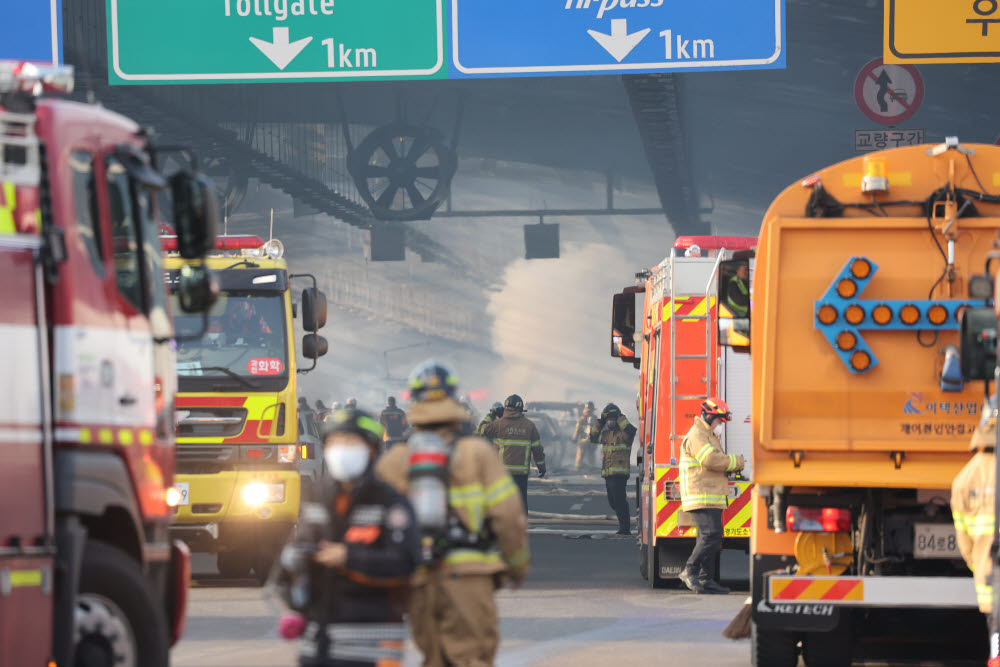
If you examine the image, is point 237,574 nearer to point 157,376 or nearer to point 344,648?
point 157,376

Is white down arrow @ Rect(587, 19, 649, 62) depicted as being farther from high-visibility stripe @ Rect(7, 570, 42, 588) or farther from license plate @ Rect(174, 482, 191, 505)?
high-visibility stripe @ Rect(7, 570, 42, 588)

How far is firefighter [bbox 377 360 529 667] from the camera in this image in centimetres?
703

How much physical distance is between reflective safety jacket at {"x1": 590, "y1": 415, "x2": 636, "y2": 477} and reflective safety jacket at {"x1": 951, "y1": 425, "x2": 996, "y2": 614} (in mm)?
14813

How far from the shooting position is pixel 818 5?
2839cm

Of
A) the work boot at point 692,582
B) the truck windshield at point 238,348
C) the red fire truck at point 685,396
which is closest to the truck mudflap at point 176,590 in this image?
the truck windshield at point 238,348

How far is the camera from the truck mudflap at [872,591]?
914 centimetres

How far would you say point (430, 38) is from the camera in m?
16.5

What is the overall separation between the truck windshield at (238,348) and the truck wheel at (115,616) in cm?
775

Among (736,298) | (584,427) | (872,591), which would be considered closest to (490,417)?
(736,298)

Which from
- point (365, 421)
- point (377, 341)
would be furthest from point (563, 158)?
point (365, 421)

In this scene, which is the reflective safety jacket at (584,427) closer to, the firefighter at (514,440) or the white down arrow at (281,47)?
the firefighter at (514,440)

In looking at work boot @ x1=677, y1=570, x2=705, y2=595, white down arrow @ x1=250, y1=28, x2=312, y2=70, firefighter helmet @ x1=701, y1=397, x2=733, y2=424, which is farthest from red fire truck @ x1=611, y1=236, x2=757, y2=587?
white down arrow @ x1=250, y1=28, x2=312, y2=70

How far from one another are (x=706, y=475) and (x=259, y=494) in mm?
3821

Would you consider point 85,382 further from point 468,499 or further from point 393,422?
point 393,422
